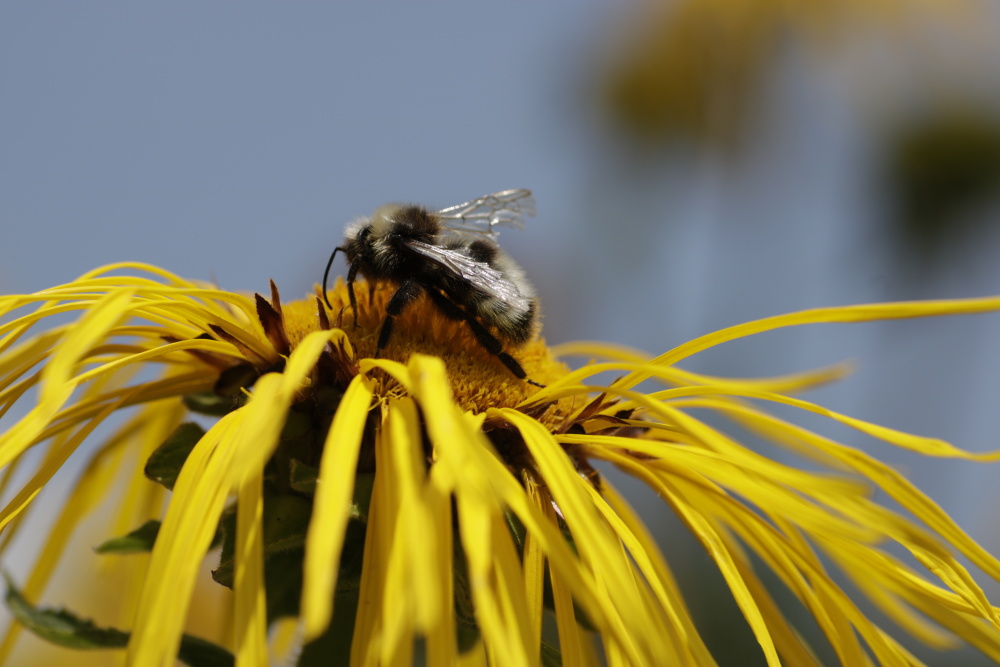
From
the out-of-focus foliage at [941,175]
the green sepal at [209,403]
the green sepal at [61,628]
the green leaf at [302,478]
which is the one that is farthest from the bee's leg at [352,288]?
the out-of-focus foliage at [941,175]

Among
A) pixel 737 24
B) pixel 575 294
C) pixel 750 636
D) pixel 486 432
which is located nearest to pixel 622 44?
pixel 737 24

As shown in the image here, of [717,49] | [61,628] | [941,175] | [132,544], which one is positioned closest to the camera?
[61,628]

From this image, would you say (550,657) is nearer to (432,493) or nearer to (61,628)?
(432,493)

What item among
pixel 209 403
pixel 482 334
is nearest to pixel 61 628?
pixel 209 403

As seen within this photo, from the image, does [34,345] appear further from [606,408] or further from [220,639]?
[220,639]

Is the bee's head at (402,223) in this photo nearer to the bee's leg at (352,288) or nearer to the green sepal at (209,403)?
the bee's leg at (352,288)

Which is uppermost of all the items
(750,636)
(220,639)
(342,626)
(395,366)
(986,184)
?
(986,184)
